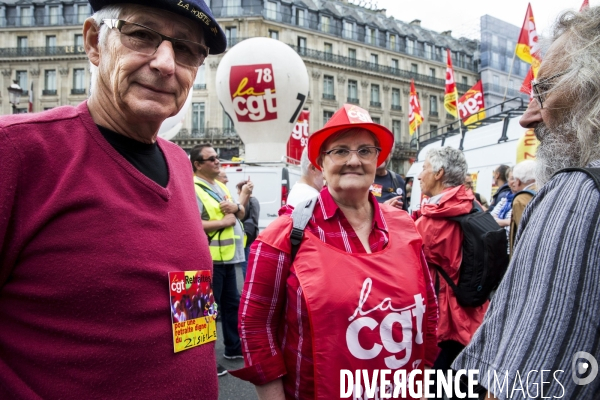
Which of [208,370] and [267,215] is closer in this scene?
[208,370]

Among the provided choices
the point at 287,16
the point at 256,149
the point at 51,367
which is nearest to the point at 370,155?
the point at 51,367

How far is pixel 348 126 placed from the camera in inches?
78.8

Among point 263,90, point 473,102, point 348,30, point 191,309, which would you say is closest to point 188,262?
point 191,309

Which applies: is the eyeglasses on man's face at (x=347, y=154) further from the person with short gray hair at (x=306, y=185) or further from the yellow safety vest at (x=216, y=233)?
the yellow safety vest at (x=216, y=233)

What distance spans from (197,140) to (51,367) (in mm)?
34200

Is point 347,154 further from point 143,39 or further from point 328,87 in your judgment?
point 328,87

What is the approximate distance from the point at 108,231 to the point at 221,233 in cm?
300

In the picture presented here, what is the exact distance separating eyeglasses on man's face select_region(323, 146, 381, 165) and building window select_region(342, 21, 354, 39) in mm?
41680

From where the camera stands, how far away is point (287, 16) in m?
37.3

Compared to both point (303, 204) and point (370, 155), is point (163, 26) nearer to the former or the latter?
point (303, 204)

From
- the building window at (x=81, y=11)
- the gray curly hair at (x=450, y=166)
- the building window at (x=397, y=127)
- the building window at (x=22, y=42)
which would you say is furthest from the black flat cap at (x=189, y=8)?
the building window at (x=22, y=42)

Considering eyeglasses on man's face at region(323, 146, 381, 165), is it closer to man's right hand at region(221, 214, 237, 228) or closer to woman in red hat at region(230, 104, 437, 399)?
woman in red hat at region(230, 104, 437, 399)

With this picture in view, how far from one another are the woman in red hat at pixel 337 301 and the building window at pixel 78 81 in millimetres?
39315

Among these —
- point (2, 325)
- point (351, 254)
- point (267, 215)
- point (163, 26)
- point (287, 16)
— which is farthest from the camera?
point (287, 16)
